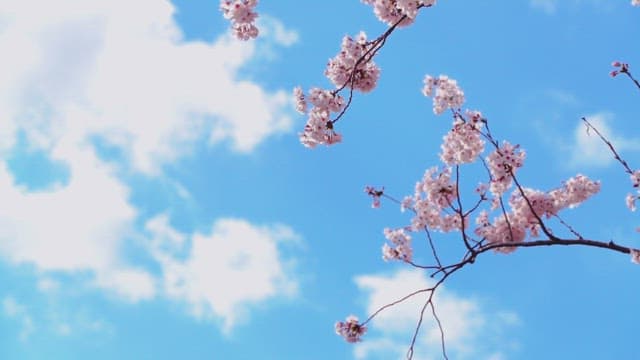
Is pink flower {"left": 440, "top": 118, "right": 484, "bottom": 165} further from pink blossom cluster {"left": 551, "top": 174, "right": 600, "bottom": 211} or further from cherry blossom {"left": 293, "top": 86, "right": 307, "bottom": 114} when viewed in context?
cherry blossom {"left": 293, "top": 86, "right": 307, "bottom": 114}

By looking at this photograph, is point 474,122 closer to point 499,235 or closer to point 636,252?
point 499,235

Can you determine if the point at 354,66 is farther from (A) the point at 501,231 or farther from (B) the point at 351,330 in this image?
(B) the point at 351,330

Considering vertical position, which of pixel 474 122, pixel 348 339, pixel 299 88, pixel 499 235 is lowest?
pixel 348 339

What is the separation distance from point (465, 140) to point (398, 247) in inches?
60.7

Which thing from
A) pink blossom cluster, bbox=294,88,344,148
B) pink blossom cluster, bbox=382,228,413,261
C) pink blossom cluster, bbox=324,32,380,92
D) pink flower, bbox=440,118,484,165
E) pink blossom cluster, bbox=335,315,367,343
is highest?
pink blossom cluster, bbox=324,32,380,92

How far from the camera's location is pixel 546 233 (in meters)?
7.91

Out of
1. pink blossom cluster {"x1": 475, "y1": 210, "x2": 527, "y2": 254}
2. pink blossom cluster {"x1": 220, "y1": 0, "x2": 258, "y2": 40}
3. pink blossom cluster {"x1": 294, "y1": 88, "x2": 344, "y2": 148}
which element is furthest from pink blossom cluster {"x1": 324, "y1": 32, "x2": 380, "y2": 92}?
pink blossom cluster {"x1": 475, "y1": 210, "x2": 527, "y2": 254}

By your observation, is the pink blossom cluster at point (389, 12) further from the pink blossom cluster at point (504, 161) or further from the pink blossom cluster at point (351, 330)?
the pink blossom cluster at point (351, 330)

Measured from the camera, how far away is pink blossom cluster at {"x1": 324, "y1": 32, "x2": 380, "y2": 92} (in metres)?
9.61

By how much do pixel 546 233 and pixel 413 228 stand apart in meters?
2.09

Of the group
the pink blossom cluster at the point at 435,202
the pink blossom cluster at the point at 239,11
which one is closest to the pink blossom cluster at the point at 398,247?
the pink blossom cluster at the point at 435,202

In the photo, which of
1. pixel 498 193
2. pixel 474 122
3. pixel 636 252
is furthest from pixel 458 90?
pixel 636 252

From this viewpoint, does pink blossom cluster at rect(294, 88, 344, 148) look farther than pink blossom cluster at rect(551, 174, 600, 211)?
Yes

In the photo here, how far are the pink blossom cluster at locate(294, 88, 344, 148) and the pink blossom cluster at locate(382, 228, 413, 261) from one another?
1.38 metres
